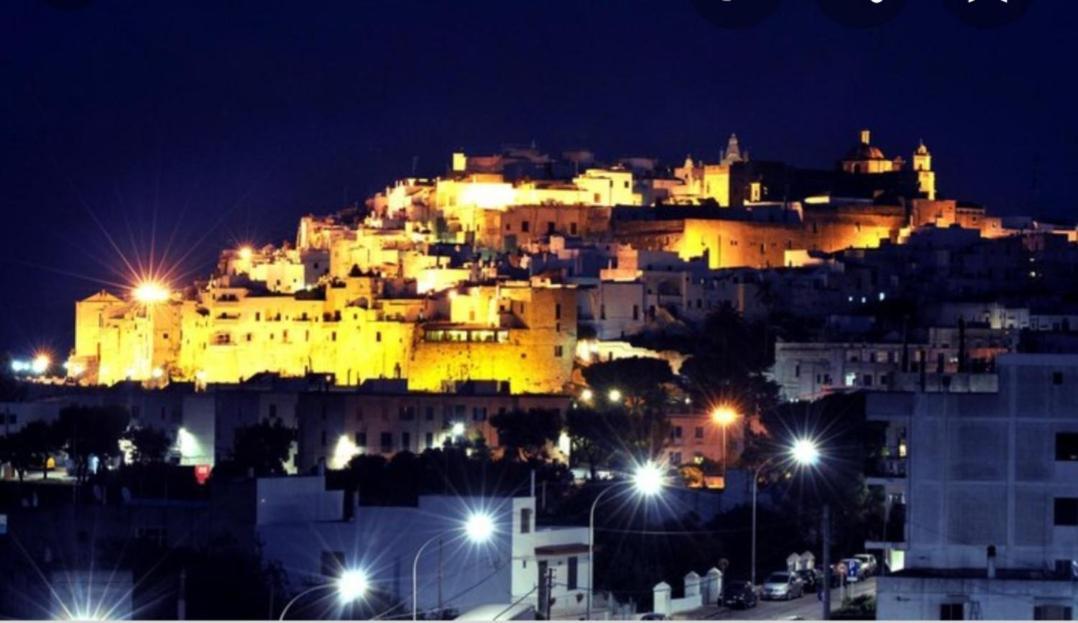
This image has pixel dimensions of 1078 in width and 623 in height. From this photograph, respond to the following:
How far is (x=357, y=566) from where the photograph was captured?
874 inches

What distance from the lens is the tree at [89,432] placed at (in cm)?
3919

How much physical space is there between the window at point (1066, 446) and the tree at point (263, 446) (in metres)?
23.7

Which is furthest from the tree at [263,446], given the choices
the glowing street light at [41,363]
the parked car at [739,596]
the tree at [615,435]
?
the parked car at [739,596]

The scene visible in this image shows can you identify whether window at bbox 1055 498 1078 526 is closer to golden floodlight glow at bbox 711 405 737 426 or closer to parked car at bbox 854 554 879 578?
parked car at bbox 854 554 879 578

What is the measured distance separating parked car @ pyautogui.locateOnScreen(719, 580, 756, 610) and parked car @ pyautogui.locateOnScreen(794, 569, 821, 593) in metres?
0.59

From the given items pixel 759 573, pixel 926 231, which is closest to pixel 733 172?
Answer: pixel 926 231

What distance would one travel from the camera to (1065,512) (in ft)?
46.2

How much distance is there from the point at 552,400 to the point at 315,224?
57.4 feet

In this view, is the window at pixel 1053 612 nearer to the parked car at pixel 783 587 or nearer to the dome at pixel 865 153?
the parked car at pixel 783 587

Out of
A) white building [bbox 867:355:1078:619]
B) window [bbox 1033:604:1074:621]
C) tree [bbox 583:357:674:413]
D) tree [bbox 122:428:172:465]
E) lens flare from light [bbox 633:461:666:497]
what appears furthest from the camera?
tree [bbox 583:357:674:413]

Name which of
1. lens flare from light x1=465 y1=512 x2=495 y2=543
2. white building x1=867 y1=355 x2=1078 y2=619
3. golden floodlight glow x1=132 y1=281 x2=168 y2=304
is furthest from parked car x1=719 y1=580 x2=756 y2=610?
golden floodlight glow x1=132 y1=281 x2=168 y2=304

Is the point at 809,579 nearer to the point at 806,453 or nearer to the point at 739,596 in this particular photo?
the point at 739,596

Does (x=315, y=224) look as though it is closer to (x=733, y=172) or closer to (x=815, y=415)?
(x=733, y=172)

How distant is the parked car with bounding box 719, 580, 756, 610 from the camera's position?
20.7m
